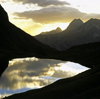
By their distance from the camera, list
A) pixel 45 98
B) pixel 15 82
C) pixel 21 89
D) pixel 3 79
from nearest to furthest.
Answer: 1. pixel 45 98
2. pixel 21 89
3. pixel 15 82
4. pixel 3 79

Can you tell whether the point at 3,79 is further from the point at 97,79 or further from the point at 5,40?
the point at 5,40

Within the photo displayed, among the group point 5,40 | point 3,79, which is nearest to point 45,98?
point 3,79

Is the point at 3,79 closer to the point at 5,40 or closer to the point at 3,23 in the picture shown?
the point at 5,40

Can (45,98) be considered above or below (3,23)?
above

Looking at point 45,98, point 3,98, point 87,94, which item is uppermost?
point 87,94

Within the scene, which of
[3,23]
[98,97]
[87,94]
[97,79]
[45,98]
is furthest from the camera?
[3,23]

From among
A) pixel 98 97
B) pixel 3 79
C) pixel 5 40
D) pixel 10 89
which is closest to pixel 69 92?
pixel 98 97

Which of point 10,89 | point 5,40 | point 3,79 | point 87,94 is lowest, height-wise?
point 5,40

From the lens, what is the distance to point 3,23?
16238 cm

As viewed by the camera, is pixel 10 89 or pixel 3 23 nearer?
pixel 10 89

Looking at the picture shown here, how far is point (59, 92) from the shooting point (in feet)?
64.6

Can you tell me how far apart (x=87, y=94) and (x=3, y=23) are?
159028 mm

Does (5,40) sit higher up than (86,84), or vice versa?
(86,84)

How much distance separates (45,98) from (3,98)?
7.84 meters
